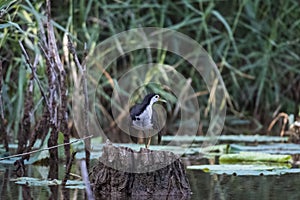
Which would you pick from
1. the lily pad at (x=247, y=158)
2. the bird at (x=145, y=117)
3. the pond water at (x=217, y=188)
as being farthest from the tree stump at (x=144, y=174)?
the lily pad at (x=247, y=158)

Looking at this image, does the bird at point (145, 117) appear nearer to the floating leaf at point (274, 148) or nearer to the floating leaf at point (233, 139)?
the floating leaf at point (274, 148)

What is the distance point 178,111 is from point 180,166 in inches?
157

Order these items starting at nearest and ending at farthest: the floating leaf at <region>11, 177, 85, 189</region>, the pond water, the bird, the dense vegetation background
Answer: the pond water
the floating leaf at <region>11, 177, 85, 189</region>
the bird
the dense vegetation background

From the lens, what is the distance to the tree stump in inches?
138

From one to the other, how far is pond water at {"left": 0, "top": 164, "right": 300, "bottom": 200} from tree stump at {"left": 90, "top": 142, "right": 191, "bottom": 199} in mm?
96

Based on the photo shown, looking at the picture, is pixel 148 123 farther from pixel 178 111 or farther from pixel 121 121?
pixel 178 111

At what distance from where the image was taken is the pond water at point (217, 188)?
348cm

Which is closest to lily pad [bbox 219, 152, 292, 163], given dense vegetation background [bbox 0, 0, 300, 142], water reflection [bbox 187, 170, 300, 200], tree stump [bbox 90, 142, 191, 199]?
water reflection [bbox 187, 170, 300, 200]

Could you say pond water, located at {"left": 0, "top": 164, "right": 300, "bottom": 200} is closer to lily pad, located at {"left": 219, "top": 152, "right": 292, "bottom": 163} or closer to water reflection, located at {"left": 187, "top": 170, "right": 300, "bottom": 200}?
water reflection, located at {"left": 187, "top": 170, "right": 300, "bottom": 200}

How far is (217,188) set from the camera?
3727 mm

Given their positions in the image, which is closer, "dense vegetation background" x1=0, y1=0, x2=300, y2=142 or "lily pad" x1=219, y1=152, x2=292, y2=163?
"lily pad" x1=219, y1=152, x2=292, y2=163

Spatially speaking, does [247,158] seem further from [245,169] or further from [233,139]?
[233,139]

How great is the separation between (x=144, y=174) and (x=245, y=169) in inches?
32.1

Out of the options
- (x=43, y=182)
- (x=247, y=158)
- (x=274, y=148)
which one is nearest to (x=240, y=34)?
(x=274, y=148)
